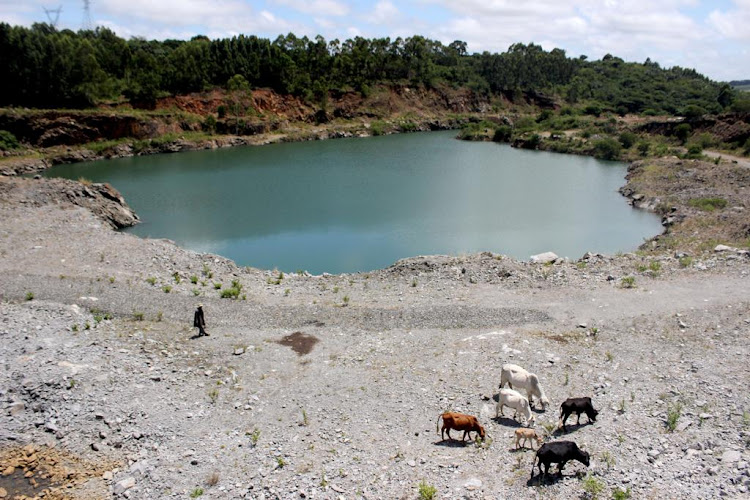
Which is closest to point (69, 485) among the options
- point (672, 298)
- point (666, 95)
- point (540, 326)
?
Answer: point (540, 326)

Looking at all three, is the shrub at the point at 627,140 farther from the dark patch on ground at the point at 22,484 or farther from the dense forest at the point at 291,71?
the dark patch on ground at the point at 22,484

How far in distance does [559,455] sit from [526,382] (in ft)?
10.2

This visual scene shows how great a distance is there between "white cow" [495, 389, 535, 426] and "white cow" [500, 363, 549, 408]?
0.55 metres

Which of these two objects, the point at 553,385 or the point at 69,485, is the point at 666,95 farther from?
the point at 69,485

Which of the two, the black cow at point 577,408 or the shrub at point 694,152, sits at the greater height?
the shrub at point 694,152

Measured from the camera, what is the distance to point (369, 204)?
4628 cm

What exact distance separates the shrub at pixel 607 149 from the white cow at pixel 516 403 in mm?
66876

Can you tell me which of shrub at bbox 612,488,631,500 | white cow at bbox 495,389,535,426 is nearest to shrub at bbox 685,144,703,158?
white cow at bbox 495,389,535,426

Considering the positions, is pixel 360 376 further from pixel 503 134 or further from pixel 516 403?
pixel 503 134

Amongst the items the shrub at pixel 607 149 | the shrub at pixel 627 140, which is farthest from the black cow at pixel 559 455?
the shrub at pixel 627 140

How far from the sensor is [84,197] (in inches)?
1433

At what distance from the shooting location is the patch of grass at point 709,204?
37.0m

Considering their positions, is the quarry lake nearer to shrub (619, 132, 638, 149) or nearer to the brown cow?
shrub (619, 132, 638, 149)

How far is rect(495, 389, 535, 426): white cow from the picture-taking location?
1238 centimetres
